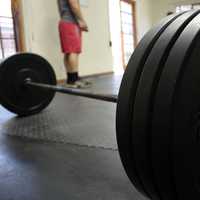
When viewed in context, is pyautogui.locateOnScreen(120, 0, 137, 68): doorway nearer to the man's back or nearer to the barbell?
the man's back

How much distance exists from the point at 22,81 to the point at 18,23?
72.1 inches

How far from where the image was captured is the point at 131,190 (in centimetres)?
76

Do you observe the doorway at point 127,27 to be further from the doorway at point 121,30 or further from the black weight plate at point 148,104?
the black weight plate at point 148,104

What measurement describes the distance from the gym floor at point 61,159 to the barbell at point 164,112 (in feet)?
0.81

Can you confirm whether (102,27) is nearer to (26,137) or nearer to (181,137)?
(26,137)

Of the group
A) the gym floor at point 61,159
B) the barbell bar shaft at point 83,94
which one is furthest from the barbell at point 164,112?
the barbell bar shaft at point 83,94

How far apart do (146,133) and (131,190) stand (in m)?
0.33

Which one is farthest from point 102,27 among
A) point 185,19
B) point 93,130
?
point 185,19

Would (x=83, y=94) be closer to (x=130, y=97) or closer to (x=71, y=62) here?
(x=130, y=97)

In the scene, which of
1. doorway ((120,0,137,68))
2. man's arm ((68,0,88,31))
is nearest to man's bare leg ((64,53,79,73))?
man's arm ((68,0,88,31))

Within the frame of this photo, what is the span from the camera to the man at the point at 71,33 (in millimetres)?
3209

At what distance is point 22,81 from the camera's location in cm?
171

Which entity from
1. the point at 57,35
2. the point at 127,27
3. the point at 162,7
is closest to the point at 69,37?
the point at 57,35

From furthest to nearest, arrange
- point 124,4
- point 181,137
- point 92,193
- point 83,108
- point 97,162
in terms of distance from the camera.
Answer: point 124,4, point 83,108, point 97,162, point 92,193, point 181,137
